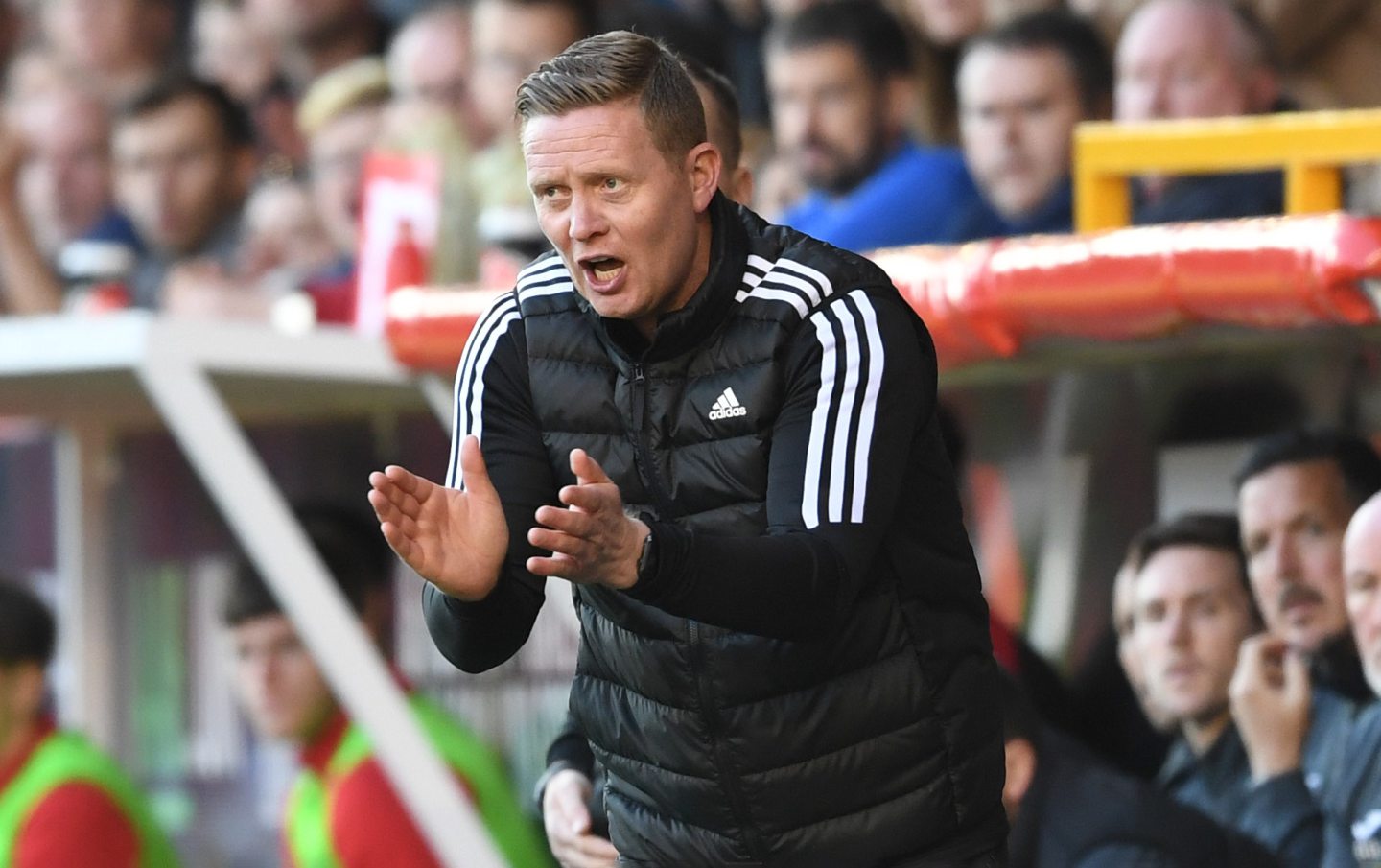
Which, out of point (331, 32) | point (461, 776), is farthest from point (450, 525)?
point (331, 32)

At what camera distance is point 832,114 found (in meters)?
4.71

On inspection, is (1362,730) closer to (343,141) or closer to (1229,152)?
Result: (1229,152)

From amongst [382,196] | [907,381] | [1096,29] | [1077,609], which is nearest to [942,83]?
[1096,29]

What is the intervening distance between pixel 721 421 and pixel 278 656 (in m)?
2.77

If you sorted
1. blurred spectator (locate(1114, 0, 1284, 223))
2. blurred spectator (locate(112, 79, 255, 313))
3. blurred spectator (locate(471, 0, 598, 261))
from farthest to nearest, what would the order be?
blurred spectator (locate(112, 79, 255, 313)), blurred spectator (locate(471, 0, 598, 261)), blurred spectator (locate(1114, 0, 1284, 223))

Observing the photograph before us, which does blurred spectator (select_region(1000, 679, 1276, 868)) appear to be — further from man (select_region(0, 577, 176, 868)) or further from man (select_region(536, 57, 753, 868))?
man (select_region(0, 577, 176, 868))

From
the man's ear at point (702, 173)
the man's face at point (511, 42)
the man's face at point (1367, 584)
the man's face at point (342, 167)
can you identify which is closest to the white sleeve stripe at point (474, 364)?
the man's ear at point (702, 173)

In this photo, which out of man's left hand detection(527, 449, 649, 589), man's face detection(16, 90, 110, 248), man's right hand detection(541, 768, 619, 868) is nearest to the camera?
man's left hand detection(527, 449, 649, 589)

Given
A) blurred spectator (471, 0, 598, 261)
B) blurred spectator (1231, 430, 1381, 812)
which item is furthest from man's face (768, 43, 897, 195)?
blurred spectator (1231, 430, 1381, 812)

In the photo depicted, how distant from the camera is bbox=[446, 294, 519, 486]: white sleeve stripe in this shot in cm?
238

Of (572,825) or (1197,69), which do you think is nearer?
(572,825)

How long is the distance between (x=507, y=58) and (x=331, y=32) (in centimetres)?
139

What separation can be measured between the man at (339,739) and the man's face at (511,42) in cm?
108

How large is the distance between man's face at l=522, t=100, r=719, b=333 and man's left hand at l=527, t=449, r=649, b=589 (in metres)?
0.27
